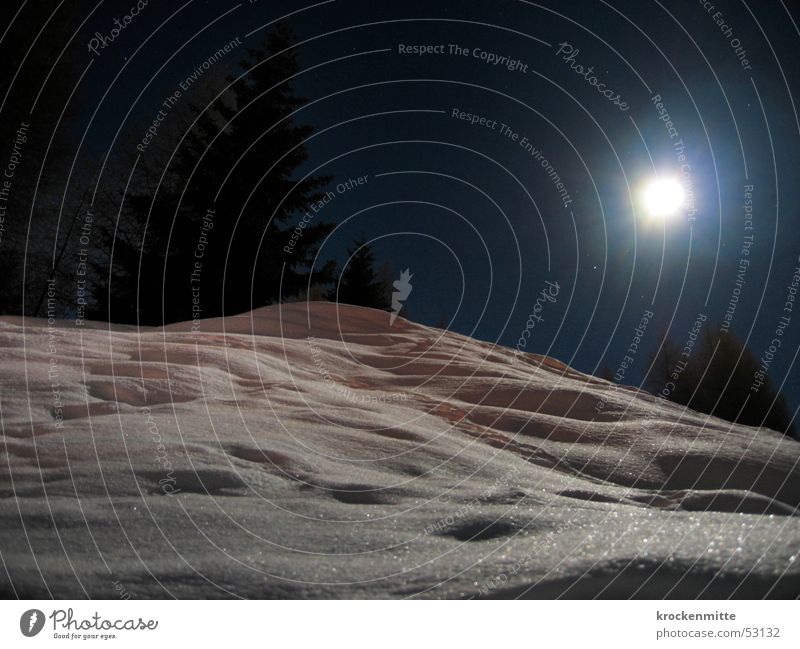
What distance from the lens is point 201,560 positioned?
1.58m

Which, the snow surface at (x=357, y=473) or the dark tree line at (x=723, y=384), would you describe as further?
the dark tree line at (x=723, y=384)

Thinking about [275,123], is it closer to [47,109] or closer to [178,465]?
[47,109]

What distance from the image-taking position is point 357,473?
1.98m

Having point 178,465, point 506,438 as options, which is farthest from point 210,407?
point 506,438

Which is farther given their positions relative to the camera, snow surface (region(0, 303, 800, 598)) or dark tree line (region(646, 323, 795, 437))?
dark tree line (region(646, 323, 795, 437))

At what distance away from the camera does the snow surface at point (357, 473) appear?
5.24 feet

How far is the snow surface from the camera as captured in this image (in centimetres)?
160

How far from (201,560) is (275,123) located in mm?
1870

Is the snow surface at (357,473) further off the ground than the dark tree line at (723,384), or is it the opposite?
the dark tree line at (723,384)

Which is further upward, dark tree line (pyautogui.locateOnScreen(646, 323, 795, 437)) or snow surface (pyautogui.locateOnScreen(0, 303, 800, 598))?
dark tree line (pyautogui.locateOnScreen(646, 323, 795, 437))
